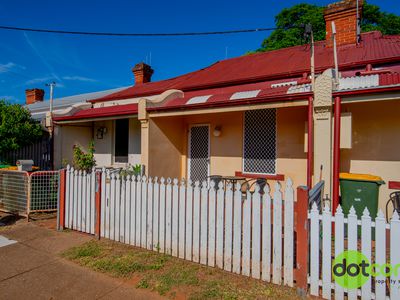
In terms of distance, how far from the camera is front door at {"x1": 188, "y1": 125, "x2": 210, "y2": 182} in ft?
29.0

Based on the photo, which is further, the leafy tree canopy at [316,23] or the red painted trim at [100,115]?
the leafy tree canopy at [316,23]

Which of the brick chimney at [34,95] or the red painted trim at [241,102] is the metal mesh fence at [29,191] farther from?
the brick chimney at [34,95]

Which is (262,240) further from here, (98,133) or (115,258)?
(98,133)

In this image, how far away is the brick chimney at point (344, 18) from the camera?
892 cm

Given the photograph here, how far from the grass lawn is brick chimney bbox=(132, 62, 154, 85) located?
11.7 meters

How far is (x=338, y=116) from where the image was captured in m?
5.25

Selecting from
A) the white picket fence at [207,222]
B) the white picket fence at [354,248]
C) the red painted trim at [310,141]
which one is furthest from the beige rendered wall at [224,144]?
the white picket fence at [354,248]

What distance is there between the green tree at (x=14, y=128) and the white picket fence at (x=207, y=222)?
564 centimetres

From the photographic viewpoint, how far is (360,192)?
16.5ft

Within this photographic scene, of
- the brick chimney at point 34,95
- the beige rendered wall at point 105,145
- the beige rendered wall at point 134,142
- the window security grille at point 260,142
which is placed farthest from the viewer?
the brick chimney at point 34,95

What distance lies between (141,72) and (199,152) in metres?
7.99

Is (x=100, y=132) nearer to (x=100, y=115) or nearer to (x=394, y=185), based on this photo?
(x=100, y=115)

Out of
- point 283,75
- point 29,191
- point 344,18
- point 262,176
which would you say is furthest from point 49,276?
point 344,18

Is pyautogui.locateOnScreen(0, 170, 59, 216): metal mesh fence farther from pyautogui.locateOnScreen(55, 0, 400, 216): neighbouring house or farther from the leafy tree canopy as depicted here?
the leafy tree canopy
